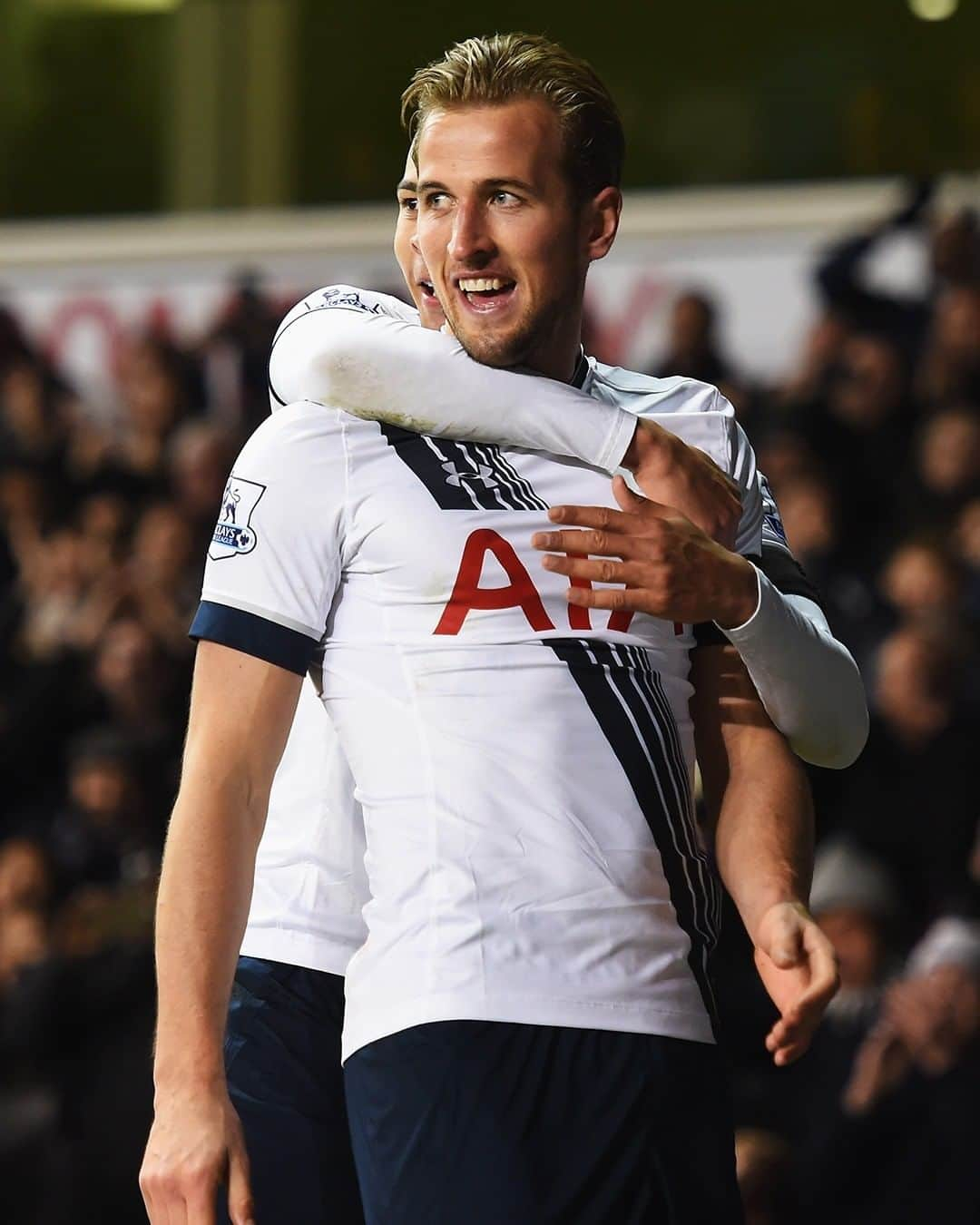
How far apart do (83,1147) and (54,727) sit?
2.00 metres

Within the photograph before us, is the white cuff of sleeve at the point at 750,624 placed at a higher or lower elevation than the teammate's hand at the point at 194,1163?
higher

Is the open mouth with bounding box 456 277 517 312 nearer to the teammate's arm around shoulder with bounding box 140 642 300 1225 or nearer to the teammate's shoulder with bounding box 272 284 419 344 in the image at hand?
the teammate's shoulder with bounding box 272 284 419 344

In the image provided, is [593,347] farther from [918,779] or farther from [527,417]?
[527,417]

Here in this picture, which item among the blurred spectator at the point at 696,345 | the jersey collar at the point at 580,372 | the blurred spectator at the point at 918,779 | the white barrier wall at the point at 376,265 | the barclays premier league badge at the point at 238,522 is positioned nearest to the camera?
the barclays premier league badge at the point at 238,522

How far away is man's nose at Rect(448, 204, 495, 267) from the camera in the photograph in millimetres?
2107

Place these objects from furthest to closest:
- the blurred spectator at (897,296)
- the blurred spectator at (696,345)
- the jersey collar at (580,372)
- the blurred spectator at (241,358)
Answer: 1. the blurred spectator at (241,358)
2. the blurred spectator at (696,345)
3. the blurred spectator at (897,296)
4. the jersey collar at (580,372)

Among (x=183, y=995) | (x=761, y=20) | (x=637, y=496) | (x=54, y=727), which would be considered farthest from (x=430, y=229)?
(x=761, y=20)

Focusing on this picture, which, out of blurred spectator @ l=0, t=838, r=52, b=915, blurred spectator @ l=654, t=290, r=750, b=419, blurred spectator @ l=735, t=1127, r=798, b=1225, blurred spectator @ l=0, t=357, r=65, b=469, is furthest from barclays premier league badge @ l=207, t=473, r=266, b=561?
blurred spectator @ l=0, t=357, r=65, b=469

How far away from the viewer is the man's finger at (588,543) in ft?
6.46

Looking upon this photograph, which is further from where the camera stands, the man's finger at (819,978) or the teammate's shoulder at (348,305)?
the teammate's shoulder at (348,305)

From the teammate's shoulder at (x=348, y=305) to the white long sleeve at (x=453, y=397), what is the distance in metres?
0.16

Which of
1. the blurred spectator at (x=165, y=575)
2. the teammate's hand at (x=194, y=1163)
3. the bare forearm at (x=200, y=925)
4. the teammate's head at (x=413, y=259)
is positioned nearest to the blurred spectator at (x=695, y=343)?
the blurred spectator at (x=165, y=575)

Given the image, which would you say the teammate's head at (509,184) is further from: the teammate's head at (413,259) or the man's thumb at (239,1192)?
the man's thumb at (239,1192)

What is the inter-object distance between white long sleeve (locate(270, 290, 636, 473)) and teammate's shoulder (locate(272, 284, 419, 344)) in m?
0.16
